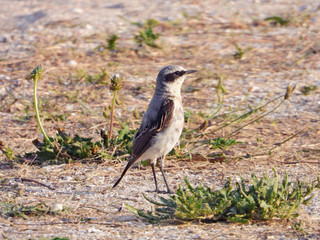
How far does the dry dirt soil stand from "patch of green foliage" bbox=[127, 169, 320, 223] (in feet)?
0.28

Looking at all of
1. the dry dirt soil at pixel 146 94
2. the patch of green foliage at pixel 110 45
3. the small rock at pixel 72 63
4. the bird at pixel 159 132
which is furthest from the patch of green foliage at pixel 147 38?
the bird at pixel 159 132

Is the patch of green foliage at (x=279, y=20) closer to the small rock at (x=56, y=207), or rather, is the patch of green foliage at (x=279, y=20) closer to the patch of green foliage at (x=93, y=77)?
the patch of green foliage at (x=93, y=77)

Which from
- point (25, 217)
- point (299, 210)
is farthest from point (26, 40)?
point (299, 210)

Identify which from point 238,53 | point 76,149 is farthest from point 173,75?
point 238,53

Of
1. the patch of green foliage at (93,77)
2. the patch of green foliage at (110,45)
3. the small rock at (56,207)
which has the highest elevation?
the patch of green foliage at (110,45)

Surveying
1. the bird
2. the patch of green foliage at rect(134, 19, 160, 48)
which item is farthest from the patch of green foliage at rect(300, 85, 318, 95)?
the bird

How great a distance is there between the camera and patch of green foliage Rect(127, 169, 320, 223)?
4.37 meters

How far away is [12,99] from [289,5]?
700 cm

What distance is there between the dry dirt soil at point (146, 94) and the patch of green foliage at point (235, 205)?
0.28 feet

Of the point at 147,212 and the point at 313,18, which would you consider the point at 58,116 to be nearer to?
the point at 147,212

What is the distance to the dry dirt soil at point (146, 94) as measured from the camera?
4.58m

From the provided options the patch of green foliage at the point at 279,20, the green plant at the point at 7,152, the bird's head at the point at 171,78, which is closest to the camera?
the bird's head at the point at 171,78

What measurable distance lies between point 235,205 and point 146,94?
12.3 feet

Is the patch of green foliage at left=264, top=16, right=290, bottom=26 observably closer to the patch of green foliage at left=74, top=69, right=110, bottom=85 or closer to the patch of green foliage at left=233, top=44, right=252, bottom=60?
the patch of green foliage at left=233, top=44, right=252, bottom=60
